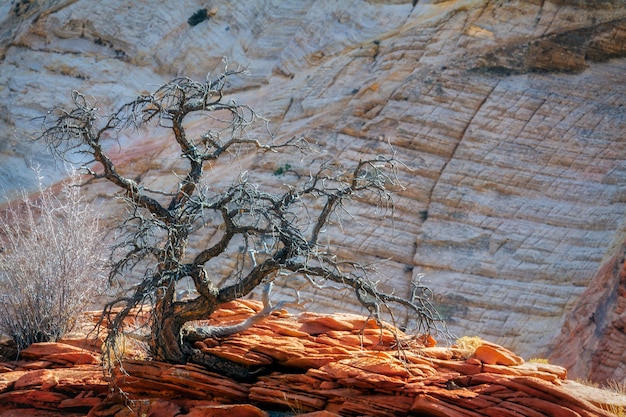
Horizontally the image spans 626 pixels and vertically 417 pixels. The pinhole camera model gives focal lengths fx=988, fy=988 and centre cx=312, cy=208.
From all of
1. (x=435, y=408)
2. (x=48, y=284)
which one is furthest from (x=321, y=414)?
(x=48, y=284)

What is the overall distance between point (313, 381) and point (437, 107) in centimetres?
1364

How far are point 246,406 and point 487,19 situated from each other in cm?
1655

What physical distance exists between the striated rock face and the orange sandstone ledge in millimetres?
5758

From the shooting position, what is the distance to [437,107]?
23.8 meters

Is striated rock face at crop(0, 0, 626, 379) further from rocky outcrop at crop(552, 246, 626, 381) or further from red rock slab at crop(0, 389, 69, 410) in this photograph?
red rock slab at crop(0, 389, 69, 410)

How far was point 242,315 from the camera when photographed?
13.5 meters

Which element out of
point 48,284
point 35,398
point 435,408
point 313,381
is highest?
point 48,284

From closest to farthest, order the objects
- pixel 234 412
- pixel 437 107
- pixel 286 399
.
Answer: pixel 234 412, pixel 286 399, pixel 437 107

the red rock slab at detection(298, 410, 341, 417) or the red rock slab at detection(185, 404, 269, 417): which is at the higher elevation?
the red rock slab at detection(185, 404, 269, 417)

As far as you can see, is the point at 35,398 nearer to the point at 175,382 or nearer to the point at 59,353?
the point at 59,353

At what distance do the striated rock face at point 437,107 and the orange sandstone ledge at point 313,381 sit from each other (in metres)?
5.76

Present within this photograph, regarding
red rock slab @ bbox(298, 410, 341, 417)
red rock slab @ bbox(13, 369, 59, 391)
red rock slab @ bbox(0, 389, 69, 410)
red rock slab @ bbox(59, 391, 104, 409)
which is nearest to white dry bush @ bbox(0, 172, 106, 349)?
red rock slab @ bbox(13, 369, 59, 391)

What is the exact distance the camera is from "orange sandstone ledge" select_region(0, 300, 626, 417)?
10516mm

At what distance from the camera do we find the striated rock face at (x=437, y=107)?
2095 cm
